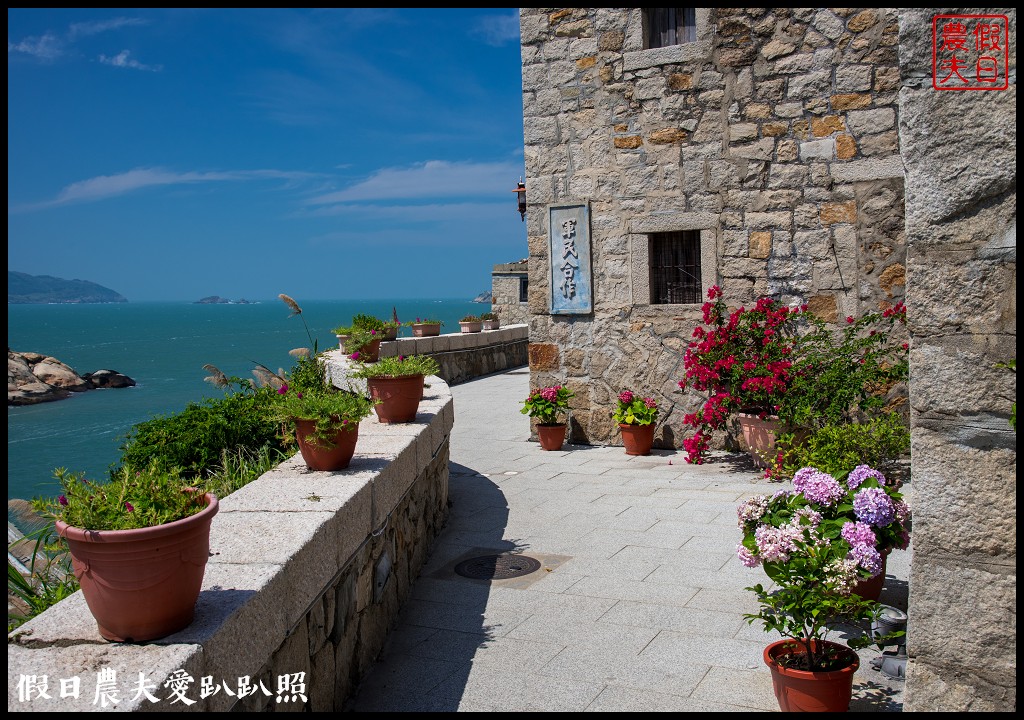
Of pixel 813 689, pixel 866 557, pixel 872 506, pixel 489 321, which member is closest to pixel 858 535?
pixel 866 557

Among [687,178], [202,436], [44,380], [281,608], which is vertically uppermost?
[687,178]

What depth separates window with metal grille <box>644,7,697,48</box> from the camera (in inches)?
332

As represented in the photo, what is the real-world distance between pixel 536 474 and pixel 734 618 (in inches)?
147

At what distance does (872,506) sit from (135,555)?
3.10 meters

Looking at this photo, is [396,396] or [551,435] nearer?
[396,396]

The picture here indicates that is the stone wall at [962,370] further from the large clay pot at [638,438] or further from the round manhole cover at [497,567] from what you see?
the large clay pot at [638,438]

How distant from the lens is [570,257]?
9.11 metres

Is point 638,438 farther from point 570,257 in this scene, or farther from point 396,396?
point 396,396

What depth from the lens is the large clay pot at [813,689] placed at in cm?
318

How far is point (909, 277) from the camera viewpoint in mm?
2615

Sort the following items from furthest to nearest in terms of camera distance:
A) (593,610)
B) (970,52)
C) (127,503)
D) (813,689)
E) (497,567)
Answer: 1. (497,567)
2. (593,610)
3. (813,689)
4. (970,52)
5. (127,503)

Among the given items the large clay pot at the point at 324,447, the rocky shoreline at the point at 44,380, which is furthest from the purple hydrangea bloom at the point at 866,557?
the rocky shoreline at the point at 44,380

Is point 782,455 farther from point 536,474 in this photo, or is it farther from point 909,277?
point 909,277

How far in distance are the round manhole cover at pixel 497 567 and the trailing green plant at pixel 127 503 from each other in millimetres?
2837
